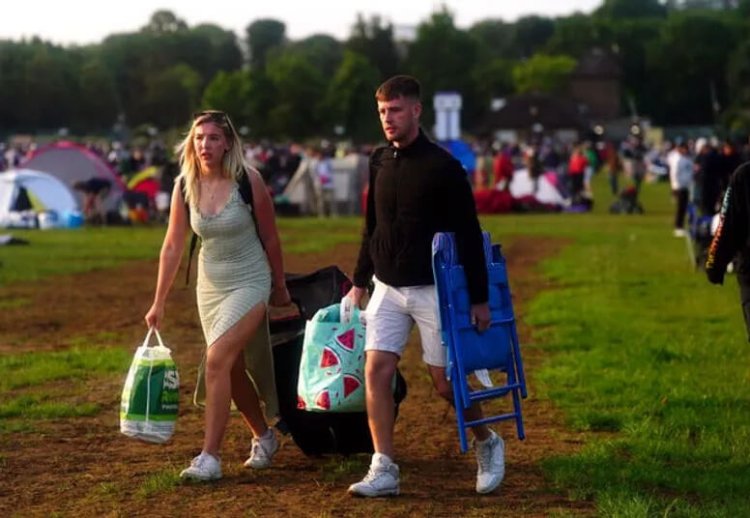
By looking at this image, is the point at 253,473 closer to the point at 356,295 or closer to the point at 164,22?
the point at 356,295

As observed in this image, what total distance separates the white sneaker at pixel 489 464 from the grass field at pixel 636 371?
13.6 inches

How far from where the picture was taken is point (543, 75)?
549 feet

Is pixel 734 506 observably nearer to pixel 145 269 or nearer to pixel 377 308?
pixel 377 308

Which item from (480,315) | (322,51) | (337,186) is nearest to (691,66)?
(322,51)

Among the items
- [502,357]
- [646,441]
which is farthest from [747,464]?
[502,357]

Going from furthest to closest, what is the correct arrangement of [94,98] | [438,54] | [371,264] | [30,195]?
1. [438,54]
2. [94,98]
3. [30,195]
4. [371,264]

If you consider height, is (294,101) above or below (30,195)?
above

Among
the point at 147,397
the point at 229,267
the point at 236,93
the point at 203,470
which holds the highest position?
the point at 236,93

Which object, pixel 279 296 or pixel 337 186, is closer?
pixel 279 296

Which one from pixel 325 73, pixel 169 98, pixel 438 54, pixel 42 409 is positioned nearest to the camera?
pixel 42 409

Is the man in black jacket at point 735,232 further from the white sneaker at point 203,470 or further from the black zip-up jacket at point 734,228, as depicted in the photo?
the white sneaker at point 203,470

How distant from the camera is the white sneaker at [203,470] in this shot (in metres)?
7.88

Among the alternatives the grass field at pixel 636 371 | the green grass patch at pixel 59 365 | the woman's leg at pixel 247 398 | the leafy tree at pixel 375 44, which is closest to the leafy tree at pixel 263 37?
the leafy tree at pixel 375 44

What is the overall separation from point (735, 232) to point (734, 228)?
0.02 metres
